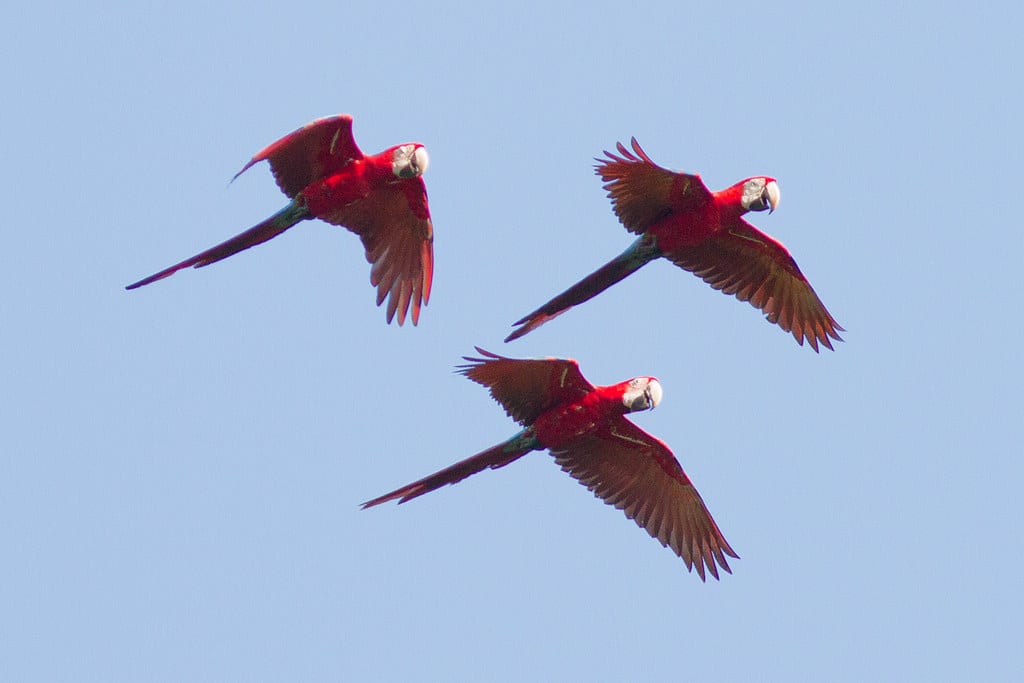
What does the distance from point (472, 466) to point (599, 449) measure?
0.97m

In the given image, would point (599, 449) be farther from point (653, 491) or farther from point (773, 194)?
point (773, 194)

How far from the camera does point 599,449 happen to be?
430 inches

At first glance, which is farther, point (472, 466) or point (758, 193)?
point (758, 193)

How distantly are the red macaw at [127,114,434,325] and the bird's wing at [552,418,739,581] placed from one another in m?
1.67

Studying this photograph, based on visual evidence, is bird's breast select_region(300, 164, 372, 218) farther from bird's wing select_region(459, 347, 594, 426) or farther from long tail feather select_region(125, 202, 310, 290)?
bird's wing select_region(459, 347, 594, 426)

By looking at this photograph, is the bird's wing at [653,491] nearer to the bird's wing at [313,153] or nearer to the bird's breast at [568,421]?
the bird's breast at [568,421]

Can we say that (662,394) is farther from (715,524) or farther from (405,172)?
(405,172)

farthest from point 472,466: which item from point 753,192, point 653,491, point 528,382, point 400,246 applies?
point 753,192

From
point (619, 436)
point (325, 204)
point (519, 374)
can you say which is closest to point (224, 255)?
point (325, 204)

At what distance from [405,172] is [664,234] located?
69.0 inches

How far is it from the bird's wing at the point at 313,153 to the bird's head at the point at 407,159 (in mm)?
239

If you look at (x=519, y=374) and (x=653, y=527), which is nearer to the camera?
(x=519, y=374)

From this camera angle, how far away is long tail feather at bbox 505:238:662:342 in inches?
424

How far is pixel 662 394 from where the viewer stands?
10508 mm
